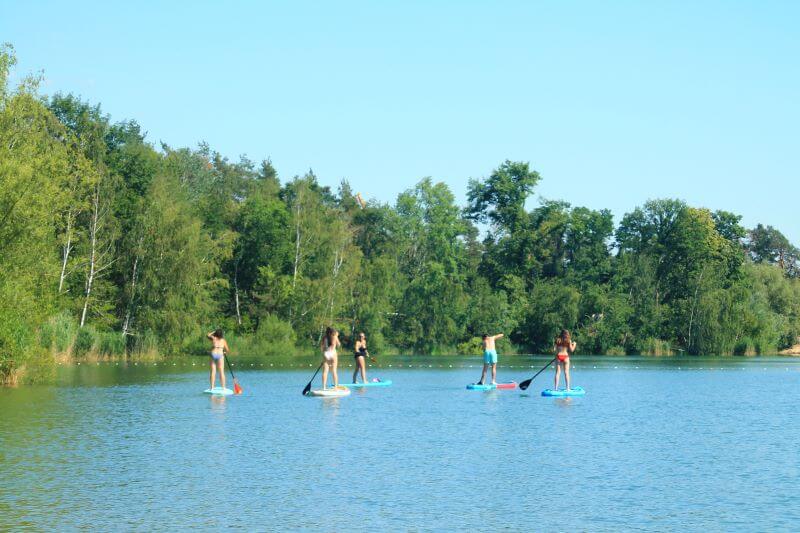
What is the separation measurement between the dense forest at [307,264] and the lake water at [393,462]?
988cm

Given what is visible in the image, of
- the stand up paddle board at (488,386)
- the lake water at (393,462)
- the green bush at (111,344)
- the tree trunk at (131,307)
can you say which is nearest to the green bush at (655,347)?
the tree trunk at (131,307)

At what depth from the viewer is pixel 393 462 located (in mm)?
19703

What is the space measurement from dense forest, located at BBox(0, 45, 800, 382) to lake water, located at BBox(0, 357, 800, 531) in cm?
988

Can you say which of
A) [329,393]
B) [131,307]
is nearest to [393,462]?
[329,393]

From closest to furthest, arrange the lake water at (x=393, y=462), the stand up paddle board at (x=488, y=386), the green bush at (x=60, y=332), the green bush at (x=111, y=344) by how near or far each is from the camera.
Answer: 1. the lake water at (x=393, y=462)
2. the stand up paddle board at (x=488, y=386)
3. the green bush at (x=60, y=332)
4. the green bush at (x=111, y=344)

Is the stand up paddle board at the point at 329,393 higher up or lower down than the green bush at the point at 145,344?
lower down

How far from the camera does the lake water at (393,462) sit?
1466 cm

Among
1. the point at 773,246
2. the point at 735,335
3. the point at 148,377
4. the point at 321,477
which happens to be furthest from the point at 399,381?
the point at 773,246

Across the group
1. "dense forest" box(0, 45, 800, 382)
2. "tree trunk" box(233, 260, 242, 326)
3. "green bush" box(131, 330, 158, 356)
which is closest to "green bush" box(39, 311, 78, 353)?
"dense forest" box(0, 45, 800, 382)

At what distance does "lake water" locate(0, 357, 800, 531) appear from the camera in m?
14.7

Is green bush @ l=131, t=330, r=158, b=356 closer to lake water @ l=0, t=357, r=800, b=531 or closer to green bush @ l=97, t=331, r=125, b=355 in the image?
green bush @ l=97, t=331, r=125, b=355

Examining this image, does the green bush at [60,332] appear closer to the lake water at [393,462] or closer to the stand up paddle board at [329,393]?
the lake water at [393,462]

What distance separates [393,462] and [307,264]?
68523 mm

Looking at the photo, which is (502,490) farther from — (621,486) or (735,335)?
(735,335)
